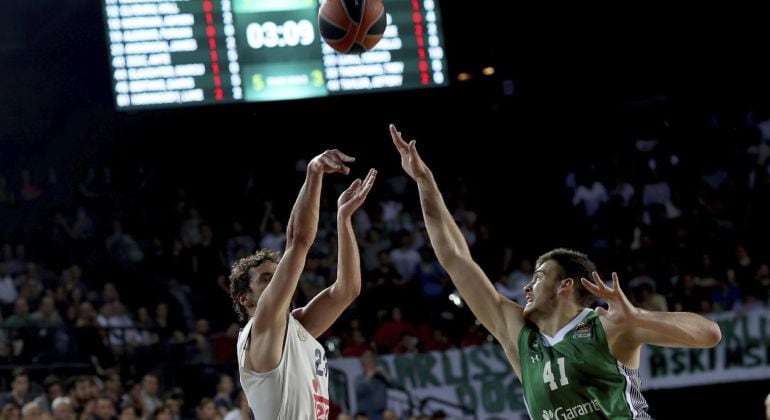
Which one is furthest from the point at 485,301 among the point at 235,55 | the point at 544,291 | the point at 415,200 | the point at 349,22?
the point at 415,200

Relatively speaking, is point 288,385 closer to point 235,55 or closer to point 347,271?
point 347,271

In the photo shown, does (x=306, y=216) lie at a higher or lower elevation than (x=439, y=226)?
→ higher

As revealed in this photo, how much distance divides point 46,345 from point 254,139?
580 centimetres

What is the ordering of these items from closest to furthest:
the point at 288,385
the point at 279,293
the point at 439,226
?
1. the point at 279,293
2. the point at 288,385
3. the point at 439,226

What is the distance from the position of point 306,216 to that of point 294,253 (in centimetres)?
20

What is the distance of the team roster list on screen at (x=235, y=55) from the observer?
10.2 metres

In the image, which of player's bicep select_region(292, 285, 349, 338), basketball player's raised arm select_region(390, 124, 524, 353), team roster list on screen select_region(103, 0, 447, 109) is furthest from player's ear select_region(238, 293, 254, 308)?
team roster list on screen select_region(103, 0, 447, 109)

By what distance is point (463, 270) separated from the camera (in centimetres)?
491

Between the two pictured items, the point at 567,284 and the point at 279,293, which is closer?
the point at 279,293

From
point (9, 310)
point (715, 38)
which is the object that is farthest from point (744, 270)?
point (9, 310)

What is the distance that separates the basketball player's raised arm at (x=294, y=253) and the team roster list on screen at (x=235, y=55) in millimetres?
5643

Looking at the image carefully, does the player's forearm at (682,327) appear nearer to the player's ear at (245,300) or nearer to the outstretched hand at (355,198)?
the outstretched hand at (355,198)

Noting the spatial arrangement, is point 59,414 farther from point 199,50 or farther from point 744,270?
point 744,270

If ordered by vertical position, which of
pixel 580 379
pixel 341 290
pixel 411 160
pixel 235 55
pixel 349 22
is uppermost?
pixel 235 55
